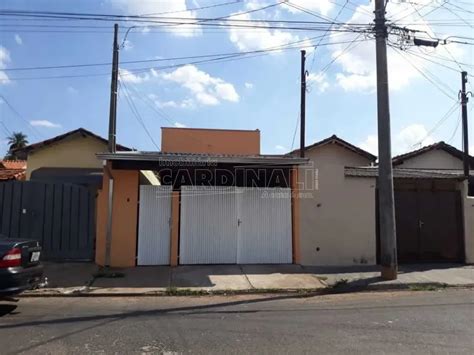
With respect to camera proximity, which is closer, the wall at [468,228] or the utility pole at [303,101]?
the wall at [468,228]

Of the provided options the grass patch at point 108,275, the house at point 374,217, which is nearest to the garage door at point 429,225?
the house at point 374,217

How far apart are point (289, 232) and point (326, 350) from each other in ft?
26.5

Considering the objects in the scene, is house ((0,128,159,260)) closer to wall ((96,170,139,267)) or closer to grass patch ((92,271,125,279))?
wall ((96,170,139,267))

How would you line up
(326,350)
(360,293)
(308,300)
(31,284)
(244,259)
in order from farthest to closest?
(244,259) → (360,293) → (308,300) → (31,284) → (326,350)

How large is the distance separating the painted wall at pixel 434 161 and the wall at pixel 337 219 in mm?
12314

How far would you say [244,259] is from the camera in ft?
44.6

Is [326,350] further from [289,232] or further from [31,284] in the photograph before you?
[289,232]

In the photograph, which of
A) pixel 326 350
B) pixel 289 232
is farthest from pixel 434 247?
pixel 326 350

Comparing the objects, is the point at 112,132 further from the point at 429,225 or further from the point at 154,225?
the point at 429,225

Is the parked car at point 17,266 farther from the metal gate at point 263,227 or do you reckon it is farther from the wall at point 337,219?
the wall at point 337,219

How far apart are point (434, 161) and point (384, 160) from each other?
15868mm

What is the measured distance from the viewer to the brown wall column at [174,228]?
13281 millimetres

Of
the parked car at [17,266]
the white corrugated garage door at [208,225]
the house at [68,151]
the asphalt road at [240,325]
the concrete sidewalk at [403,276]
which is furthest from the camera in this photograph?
the house at [68,151]

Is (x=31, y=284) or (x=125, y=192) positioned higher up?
(x=125, y=192)
